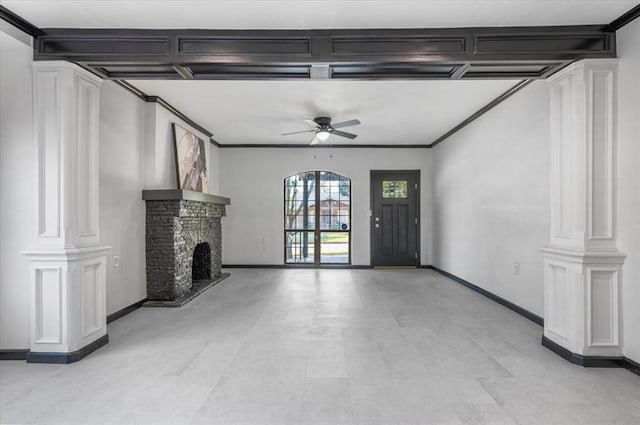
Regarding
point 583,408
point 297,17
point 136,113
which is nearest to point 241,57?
point 297,17

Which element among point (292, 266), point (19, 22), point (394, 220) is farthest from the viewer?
point (394, 220)

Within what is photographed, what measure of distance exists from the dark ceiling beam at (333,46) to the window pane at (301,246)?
5432mm

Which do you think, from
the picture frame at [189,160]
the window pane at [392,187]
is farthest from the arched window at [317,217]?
the picture frame at [189,160]

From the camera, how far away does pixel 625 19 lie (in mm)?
2795

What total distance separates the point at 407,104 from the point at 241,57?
2816 millimetres

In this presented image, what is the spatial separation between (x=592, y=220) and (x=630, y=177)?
0.42m

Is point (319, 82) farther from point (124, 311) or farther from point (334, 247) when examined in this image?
point (334, 247)

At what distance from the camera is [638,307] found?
273 centimetres

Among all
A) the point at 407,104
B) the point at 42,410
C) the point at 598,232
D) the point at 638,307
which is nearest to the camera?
the point at 42,410

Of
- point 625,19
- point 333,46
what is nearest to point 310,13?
point 333,46

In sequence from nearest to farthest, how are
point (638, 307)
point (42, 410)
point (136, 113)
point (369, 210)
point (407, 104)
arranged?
point (42, 410) < point (638, 307) < point (136, 113) < point (407, 104) < point (369, 210)

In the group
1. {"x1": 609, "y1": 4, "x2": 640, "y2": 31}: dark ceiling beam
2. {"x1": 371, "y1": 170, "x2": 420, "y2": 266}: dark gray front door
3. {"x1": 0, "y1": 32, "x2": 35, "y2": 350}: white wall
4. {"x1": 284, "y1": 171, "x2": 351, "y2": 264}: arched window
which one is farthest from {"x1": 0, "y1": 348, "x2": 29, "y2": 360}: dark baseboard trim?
{"x1": 371, "y1": 170, "x2": 420, "y2": 266}: dark gray front door

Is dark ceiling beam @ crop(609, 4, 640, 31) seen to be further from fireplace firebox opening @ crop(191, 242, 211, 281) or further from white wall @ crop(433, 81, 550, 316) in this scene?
fireplace firebox opening @ crop(191, 242, 211, 281)

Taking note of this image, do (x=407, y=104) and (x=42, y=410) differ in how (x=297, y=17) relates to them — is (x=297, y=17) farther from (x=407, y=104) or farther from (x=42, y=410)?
(x=42, y=410)
